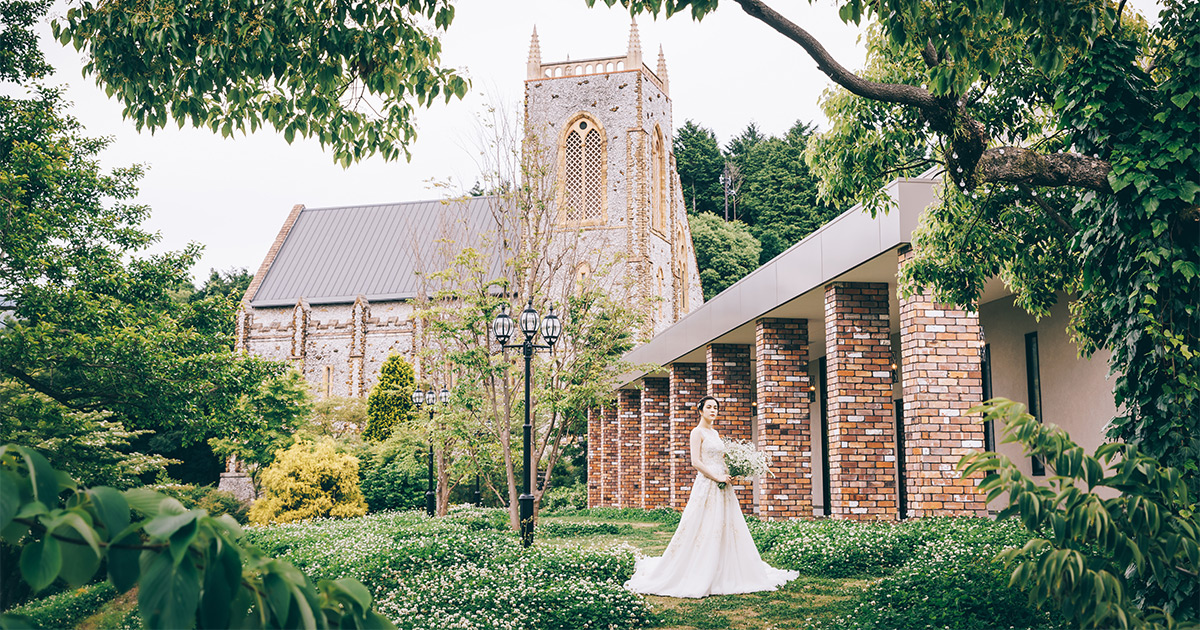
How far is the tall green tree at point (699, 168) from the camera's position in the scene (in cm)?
6625

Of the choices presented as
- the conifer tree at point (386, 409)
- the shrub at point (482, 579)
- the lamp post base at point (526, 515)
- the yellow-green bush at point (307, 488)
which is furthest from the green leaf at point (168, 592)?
the conifer tree at point (386, 409)

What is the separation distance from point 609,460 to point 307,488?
11.4 m

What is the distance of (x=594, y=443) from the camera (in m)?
35.3

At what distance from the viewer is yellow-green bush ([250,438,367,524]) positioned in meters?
26.2

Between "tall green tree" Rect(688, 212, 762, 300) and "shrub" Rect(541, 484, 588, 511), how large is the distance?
21829mm

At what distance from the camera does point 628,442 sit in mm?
29484

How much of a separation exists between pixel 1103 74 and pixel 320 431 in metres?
40.9

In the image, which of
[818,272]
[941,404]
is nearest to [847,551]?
[941,404]

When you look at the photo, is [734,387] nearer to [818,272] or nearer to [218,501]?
[818,272]

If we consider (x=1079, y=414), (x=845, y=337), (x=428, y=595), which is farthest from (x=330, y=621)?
(x=1079, y=414)

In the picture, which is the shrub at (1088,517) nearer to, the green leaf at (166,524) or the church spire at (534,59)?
the green leaf at (166,524)

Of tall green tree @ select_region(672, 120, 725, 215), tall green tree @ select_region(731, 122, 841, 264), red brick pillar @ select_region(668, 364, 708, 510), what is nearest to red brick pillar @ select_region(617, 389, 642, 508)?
red brick pillar @ select_region(668, 364, 708, 510)

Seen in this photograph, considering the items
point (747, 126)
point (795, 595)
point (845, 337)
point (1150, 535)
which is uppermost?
point (747, 126)

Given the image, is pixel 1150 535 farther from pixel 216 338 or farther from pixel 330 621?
pixel 216 338
